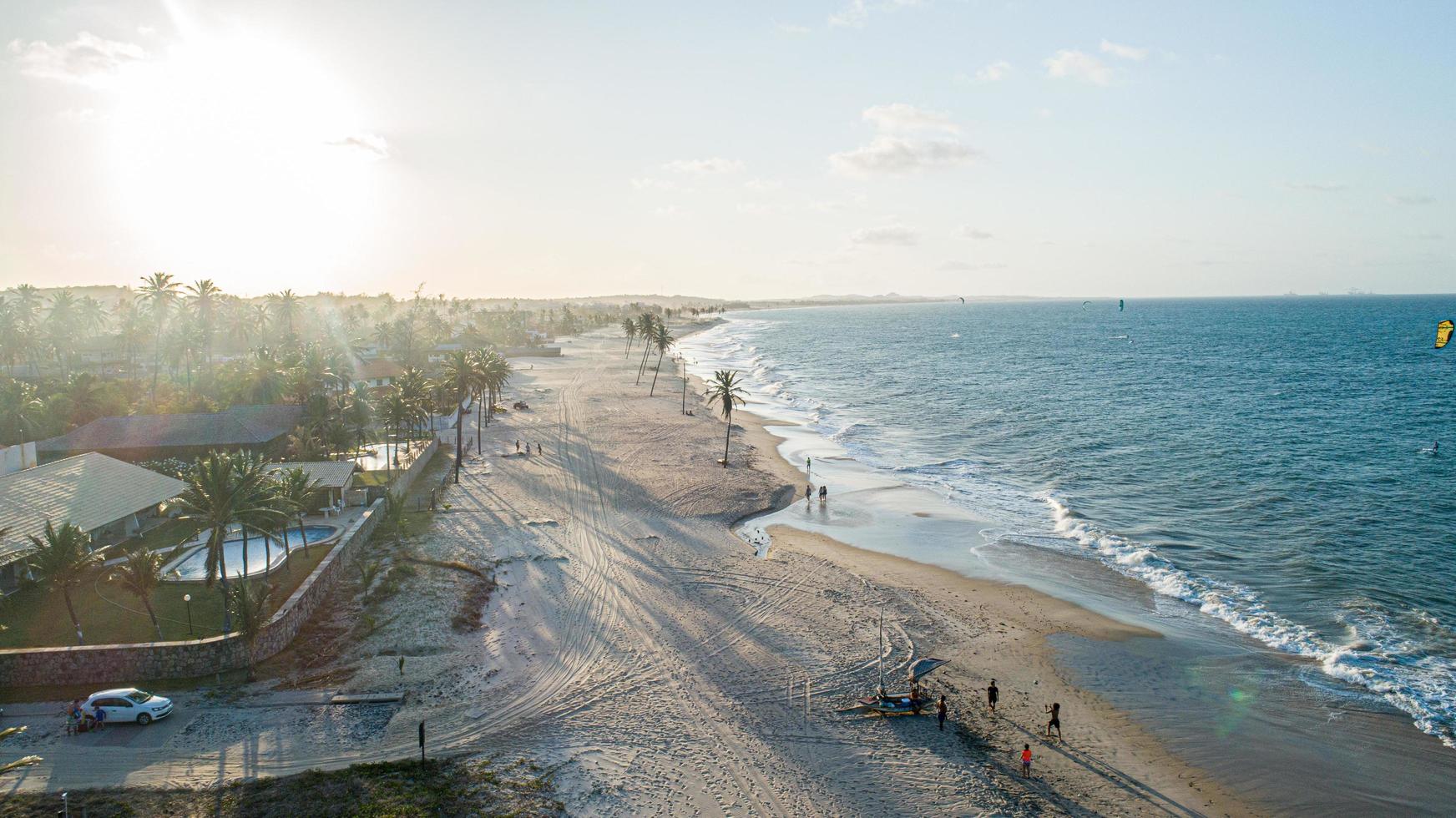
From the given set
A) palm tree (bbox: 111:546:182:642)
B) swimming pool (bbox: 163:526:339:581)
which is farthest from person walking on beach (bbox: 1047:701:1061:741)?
swimming pool (bbox: 163:526:339:581)

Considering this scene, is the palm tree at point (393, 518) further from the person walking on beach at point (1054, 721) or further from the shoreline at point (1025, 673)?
the person walking on beach at point (1054, 721)

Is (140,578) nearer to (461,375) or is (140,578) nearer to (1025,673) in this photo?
(461,375)

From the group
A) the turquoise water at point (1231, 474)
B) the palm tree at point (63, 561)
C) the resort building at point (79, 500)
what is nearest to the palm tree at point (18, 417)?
the resort building at point (79, 500)

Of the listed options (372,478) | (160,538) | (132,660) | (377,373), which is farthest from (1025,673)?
(377,373)

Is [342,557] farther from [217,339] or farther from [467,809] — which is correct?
[217,339]

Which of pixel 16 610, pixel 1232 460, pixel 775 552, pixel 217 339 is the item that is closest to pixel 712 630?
pixel 775 552

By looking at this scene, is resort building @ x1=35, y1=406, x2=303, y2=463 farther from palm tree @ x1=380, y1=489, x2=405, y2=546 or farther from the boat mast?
the boat mast

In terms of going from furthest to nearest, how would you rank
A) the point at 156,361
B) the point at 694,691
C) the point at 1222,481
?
the point at 156,361
the point at 1222,481
the point at 694,691
